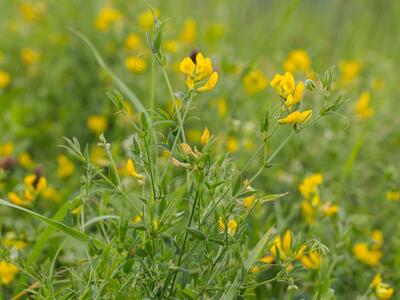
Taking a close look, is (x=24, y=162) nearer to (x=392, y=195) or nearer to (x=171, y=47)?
(x=171, y=47)

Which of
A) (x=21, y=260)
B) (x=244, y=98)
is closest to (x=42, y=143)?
(x=244, y=98)

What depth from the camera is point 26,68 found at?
3.53m

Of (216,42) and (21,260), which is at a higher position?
(21,260)

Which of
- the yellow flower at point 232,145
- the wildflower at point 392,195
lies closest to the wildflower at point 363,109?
the yellow flower at point 232,145

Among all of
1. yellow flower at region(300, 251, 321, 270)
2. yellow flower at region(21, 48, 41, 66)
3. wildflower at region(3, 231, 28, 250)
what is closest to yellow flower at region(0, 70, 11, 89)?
yellow flower at region(21, 48, 41, 66)

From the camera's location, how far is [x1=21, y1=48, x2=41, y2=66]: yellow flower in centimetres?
336

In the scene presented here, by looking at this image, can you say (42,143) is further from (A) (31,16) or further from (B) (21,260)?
(B) (21,260)

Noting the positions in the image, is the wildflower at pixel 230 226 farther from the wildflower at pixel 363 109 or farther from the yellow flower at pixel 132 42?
the yellow flower at pixel 132 42

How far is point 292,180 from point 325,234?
470 mm

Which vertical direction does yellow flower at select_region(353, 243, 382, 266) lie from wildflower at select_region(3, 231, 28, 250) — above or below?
below

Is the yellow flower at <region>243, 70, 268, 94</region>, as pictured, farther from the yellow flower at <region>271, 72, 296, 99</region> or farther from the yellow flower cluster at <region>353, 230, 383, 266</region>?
the yellow flower at <region>271, 72, 296, 99</region>

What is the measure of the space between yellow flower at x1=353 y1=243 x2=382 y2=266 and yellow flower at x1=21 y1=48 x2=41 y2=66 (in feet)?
6.14

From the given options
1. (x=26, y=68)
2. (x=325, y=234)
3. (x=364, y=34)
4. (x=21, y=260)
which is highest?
(x=21, y=260)

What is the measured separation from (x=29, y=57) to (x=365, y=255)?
1.95 metres
